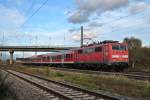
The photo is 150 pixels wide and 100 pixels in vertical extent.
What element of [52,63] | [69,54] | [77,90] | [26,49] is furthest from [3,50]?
[77,90]

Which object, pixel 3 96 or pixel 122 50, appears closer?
pixel 3 96

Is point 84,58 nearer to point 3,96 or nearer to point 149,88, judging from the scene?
point 149,88

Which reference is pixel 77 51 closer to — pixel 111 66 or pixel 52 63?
pixel 111 66

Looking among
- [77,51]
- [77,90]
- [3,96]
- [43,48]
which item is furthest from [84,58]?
[43,48]

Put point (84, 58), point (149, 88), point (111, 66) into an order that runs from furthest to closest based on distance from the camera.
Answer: point (84, 58)
point (111, 66)
point (149, 88)

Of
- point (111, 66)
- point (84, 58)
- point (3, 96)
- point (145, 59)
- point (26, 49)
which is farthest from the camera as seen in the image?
point (26, 49)

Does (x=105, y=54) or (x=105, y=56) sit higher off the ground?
(x=105, y=54)

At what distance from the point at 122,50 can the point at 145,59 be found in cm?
1504

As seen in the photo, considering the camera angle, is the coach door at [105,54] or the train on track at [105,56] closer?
the train on track at [105,56]

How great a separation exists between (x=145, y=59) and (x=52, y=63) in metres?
21.9

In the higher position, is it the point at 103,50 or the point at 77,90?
the point at 103,50

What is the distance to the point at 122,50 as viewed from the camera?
33812 millimetres

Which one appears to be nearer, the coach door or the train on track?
the train on track

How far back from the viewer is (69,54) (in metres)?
49.1
